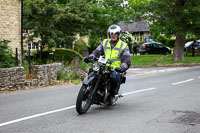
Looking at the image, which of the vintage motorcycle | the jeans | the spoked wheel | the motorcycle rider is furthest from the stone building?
the spoked wheel

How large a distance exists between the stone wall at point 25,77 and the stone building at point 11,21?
20.6ft

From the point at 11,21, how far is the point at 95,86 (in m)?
14.7

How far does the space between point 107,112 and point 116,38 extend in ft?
5.30

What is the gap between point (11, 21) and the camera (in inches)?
828

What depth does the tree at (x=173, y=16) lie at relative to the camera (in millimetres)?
27406

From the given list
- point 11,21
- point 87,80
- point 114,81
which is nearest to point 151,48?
point 11,21

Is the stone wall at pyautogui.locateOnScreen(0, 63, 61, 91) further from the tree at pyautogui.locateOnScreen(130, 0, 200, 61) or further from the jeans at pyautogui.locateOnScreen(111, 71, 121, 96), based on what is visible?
the tree at pyautogui.locateOnScreen(130, 0, 200, 61)

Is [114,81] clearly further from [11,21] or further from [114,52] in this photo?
Answer: [11,21]

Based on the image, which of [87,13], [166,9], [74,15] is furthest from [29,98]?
[166,9]

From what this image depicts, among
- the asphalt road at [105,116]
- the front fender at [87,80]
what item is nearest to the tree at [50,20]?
the asphalt road at [105,116]

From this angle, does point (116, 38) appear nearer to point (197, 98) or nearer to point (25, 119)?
point (25, 119)

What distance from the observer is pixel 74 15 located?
23.9m

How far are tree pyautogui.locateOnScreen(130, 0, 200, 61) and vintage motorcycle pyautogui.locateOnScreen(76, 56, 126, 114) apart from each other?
65.5 ft

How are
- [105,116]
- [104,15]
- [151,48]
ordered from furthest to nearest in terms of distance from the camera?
[151,48] < [104,15] < [105,116]
